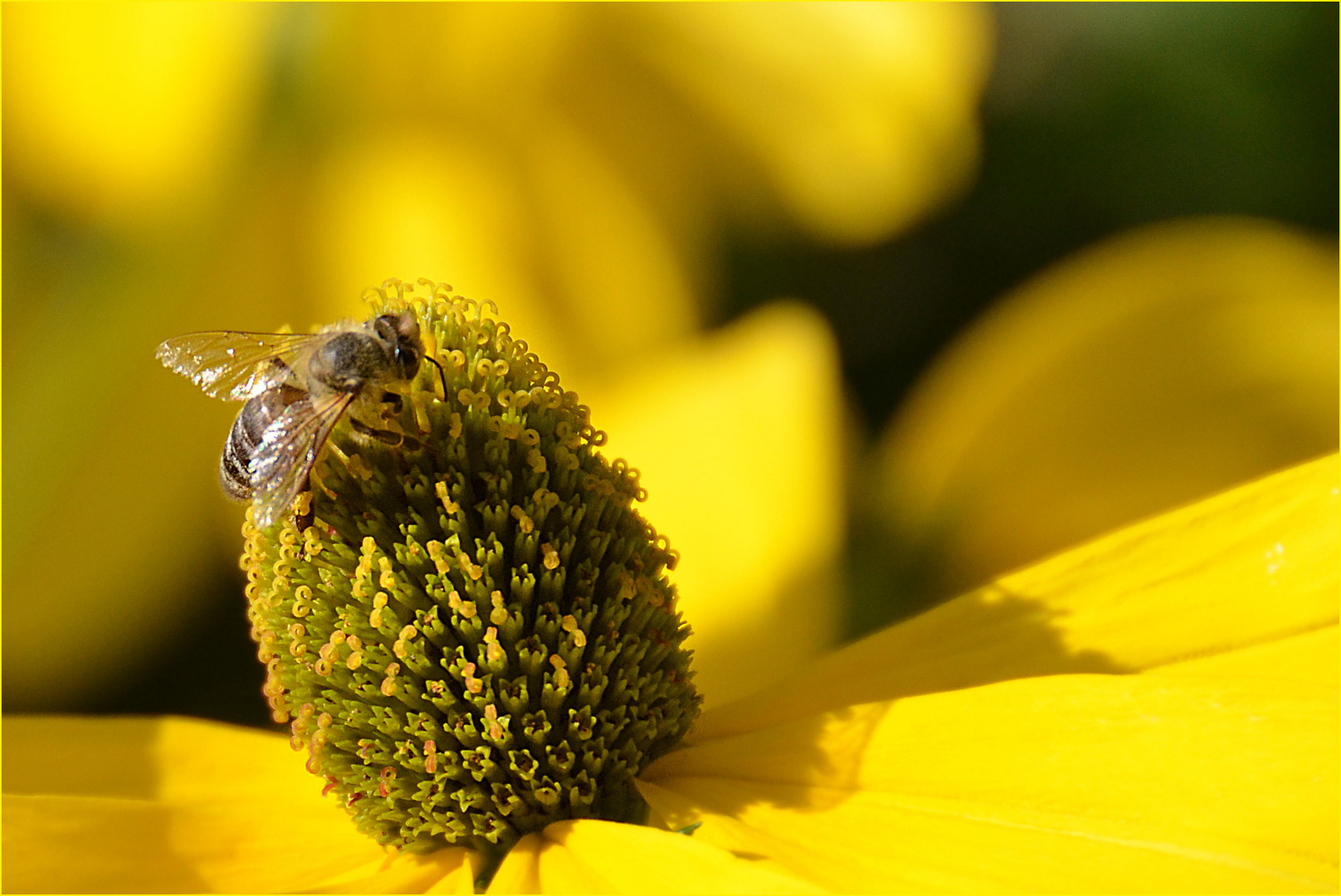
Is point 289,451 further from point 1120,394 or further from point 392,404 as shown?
point 1120,394

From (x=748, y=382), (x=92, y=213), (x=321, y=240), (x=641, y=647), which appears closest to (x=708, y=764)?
(x=641, y=647)

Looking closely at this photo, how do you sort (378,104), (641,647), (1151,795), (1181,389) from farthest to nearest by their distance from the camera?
(378,104) < (1181,389) < (641,647) < (1151,795)

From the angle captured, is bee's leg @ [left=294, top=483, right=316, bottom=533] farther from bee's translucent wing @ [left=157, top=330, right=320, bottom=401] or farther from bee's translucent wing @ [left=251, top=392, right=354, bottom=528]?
bee's translucent wing @ [left=157, top=330, right=320, bottom=401]

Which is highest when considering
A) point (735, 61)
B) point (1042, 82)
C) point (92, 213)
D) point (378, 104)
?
point (1042, 82)

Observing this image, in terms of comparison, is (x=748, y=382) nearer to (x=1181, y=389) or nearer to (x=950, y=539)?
(x=950, y=539)

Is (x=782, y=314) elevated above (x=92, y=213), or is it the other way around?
(x=782, y=314)

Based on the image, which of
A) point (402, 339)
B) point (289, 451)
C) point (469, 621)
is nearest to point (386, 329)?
point (402, 339)

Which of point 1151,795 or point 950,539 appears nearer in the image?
point 1151,795
